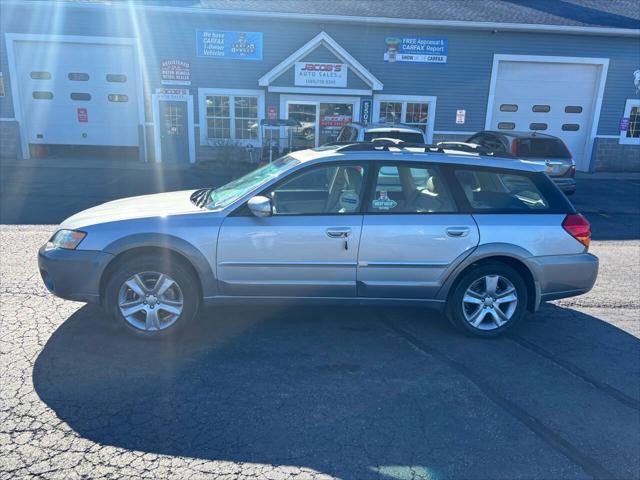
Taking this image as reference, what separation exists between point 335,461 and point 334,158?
8.14 ft

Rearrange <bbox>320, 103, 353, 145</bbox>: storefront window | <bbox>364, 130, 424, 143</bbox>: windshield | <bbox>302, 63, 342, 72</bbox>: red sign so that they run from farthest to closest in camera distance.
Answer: <bbox>320, 103, 353, 145</bbox>: storefront window, <bbox>302, 63, 342, 72</bbox>: red sign, <bbox>364, 130, 424, 143</bbox>: windshield

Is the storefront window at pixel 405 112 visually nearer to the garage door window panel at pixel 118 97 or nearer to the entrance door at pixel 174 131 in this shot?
the entrance door at pixel 174 131

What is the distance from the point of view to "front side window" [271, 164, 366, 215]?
4.29 metres

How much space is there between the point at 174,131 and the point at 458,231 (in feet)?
44.4

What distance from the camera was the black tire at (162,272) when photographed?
405 cm

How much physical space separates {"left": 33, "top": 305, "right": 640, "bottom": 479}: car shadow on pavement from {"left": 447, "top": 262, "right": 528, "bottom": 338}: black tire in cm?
12

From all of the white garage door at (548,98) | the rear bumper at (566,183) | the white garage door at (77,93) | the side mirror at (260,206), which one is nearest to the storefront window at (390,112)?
the white garage door at (548,98)

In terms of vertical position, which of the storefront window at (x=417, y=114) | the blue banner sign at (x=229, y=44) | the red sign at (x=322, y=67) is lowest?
the storefront window at (x=417, y=114)

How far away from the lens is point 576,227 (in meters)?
4.41

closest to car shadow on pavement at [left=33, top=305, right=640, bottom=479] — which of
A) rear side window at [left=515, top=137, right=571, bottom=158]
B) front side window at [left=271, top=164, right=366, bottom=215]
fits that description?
front side window at [left=271, top=164, right=366, bottom=215]

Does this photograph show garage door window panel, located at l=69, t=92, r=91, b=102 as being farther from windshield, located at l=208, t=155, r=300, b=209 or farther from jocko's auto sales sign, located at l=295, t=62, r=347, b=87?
windshield, located at l=208, t=155, r=300, b=209

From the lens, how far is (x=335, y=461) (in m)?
2.85

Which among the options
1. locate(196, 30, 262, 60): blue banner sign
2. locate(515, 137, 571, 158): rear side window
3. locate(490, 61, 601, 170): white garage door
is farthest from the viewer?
locate(490, 61, 601, 170): white garage door

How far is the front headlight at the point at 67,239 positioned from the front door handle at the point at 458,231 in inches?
119
